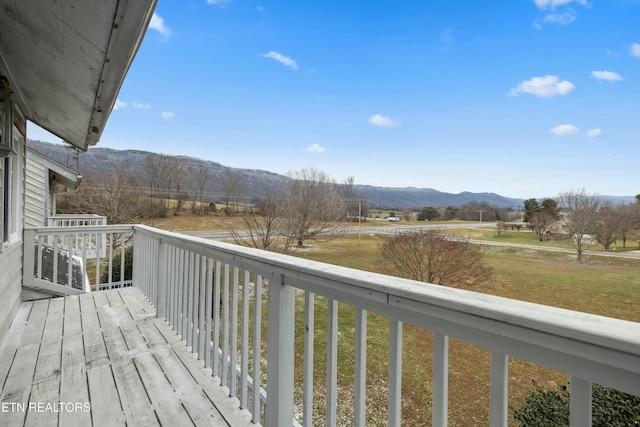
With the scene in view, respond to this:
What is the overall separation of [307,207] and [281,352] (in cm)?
1240

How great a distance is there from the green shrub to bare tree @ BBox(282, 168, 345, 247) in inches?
384

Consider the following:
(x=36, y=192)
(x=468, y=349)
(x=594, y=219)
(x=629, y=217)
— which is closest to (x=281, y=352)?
(x=468, y=349)

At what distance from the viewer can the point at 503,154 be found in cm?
2127

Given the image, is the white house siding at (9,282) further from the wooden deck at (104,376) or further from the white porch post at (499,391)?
the white porch post at (499,391)

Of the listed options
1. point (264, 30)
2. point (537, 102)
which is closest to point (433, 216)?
point (537, 102)

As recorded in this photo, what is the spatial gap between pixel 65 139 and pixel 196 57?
41.7ft

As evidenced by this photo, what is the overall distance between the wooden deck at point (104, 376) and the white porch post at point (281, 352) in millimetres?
359

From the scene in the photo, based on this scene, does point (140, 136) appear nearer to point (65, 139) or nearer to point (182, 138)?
point (182, 138)

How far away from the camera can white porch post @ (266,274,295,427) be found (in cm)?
132

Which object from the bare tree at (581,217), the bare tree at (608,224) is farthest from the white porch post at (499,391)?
the bare tree at (581,217)

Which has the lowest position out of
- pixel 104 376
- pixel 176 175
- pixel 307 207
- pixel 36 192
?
pixel 104 376

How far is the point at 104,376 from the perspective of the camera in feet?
6.50

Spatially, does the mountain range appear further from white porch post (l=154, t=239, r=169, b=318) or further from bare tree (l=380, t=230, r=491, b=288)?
bare tree (l=380, t=230, r=491, b=288)

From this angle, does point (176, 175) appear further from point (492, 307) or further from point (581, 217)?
point (492, 307)
